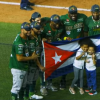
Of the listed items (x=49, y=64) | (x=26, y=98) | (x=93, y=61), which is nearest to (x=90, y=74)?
(x=93, y=61)

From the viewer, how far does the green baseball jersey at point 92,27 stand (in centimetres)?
913

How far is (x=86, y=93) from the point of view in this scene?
9.06m

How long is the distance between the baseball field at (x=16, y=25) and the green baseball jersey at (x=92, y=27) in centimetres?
128

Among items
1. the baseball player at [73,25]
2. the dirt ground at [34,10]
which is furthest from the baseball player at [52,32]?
the dirt ground at [34,10]

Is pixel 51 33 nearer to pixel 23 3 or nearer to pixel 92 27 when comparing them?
pixel 92 27

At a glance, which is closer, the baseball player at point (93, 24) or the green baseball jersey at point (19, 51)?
the green baseball jersey at point (19, 51)

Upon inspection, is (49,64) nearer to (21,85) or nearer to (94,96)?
(21,85)

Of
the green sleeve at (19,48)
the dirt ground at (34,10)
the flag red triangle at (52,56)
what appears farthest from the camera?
the dirt ground at (34,10)

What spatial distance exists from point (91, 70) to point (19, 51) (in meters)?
1.97

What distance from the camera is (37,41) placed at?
8.17m

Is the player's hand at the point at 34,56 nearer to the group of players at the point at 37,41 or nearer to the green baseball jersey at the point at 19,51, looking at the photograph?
the group of players at the point at 37,41

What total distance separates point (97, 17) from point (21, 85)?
253 cm

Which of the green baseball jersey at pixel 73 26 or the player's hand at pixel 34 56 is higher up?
the green baseball jersey at pixel 73 26

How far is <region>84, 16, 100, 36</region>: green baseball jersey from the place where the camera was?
9133 mm
